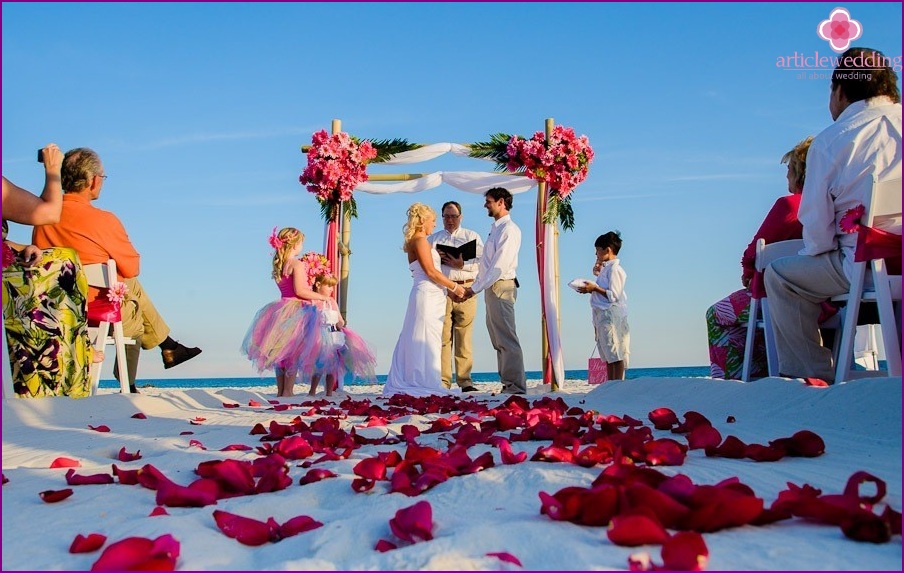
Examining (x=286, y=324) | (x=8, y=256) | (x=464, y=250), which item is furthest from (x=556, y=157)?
(x=8, y=256)

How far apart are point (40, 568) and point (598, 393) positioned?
6.11 metres

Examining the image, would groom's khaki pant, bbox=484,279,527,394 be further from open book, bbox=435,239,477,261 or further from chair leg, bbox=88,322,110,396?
chair leg, bbox=88,322,110,396

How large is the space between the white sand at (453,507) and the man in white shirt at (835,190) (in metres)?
1.13

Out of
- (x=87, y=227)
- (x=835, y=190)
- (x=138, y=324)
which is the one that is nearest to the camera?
(x=835, y=190)

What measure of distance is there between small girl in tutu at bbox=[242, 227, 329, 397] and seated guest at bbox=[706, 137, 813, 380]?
4.18 metres

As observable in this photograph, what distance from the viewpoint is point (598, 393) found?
732 cm

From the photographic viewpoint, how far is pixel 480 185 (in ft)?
38.5

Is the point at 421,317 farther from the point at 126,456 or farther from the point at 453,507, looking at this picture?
the point at 453,507

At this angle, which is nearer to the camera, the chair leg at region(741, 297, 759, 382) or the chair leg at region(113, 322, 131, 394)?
the chair leg at region(741, 297, 759, 382)

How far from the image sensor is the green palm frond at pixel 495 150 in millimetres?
11875

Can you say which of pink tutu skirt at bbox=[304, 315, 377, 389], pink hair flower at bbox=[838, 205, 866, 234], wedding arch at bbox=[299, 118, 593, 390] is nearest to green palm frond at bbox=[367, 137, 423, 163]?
wedding arch at bbox=[299, 118, 593, 390]

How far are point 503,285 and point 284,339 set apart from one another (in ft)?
9.39

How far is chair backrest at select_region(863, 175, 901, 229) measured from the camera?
179 inches

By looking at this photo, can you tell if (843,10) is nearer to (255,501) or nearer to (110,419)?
(255,501)
